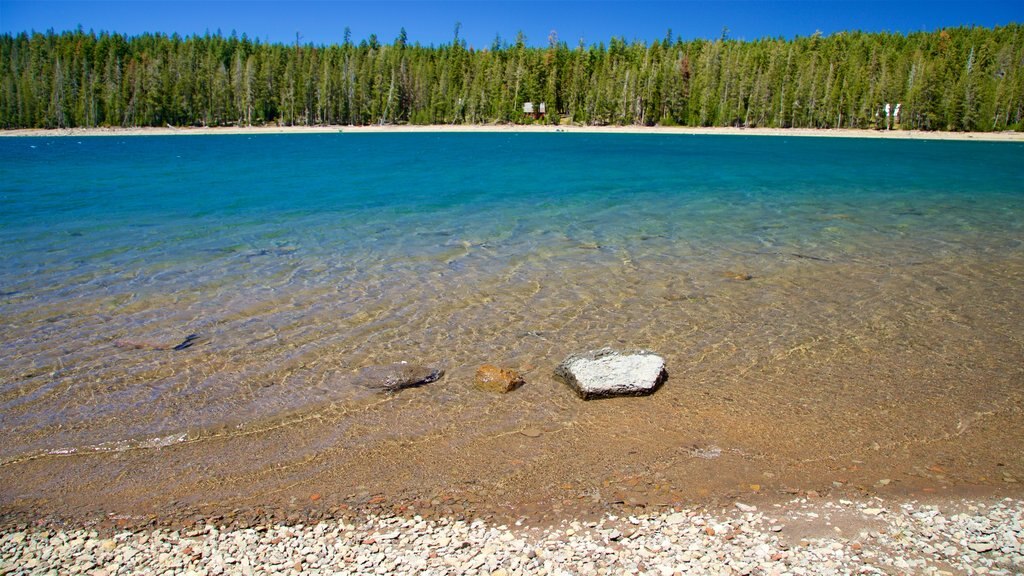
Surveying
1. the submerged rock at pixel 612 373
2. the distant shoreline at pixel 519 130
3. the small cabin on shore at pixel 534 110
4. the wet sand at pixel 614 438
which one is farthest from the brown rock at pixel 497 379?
the small cabin on shore at pixel 534 110

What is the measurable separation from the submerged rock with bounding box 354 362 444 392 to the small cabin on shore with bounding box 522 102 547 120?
131 meters

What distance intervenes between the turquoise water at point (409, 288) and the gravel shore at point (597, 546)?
1.76 m

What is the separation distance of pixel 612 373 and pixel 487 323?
2.89 m

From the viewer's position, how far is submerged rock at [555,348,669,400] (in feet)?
23.4

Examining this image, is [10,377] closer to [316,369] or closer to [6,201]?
[316,369]

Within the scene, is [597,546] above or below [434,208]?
below

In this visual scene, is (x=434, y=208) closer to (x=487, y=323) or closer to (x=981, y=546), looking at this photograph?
(x=487, y=323)

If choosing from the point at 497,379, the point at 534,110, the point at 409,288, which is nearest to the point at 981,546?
the point at 497,379

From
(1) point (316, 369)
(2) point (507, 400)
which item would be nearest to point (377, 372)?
(1) point (316, 369)

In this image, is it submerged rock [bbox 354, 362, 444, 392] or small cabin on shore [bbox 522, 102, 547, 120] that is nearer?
submerged rock [bbox 354, 362, 444, 392]

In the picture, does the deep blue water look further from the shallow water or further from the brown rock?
the brown rock

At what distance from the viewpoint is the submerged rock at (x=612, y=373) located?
23.4 ft

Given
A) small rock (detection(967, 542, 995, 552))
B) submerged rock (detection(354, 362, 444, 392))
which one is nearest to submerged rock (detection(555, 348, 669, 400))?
submerged rock (detection(354, 362, 444, 392))

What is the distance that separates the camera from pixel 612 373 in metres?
7.39
